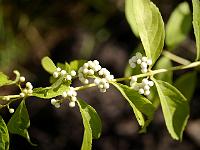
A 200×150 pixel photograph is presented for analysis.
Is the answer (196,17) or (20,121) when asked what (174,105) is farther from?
(20,121)

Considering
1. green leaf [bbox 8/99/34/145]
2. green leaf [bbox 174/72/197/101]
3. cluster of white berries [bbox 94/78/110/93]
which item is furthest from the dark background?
cluster of white berries [bbox 94/78/110/93]

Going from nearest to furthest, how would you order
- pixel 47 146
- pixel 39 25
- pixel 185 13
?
pixel 185 13 → pixel 47 146 → pixel 39 25

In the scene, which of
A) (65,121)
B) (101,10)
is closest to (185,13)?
(101,10)

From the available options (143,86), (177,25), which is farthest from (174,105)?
(177,25)

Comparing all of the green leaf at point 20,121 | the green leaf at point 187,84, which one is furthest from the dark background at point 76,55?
the green leaf at point 20,121

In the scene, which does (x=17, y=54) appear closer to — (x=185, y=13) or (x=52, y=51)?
(x=52, y=51)

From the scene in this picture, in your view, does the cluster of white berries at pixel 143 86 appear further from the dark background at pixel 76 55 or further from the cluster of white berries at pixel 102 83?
the dark background at pixel 76 55
